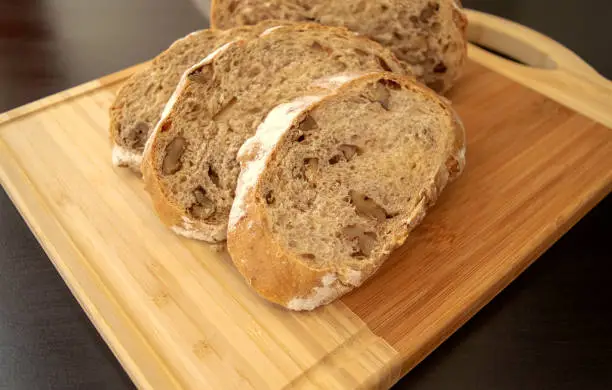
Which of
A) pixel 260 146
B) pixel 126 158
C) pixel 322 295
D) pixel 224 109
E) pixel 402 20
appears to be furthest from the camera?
pixel 402 20

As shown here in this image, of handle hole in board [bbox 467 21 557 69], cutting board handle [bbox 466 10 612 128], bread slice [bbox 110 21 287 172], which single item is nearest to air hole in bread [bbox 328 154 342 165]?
bread slice [bbox 110 21 287 172]

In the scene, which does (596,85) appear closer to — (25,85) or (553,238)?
(553,238)

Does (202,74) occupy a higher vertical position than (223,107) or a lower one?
higher

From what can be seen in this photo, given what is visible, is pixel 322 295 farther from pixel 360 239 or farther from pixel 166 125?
pixel 166 125

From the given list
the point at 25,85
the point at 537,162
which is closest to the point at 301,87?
the point at 537,162

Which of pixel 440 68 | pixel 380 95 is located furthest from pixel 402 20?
pixel 380 95

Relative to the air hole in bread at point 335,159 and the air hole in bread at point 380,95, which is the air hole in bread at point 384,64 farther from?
the air hole in bread at point 335,159

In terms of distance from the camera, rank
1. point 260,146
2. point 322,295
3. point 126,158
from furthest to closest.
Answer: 1. point 126,158
2. point 260,146
3. point 322,295

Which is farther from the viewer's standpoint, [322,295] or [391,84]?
[391,84]
